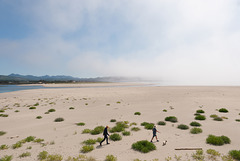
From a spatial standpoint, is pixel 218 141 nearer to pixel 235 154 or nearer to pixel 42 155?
pixel 235 154

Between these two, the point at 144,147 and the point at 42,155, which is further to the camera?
the point at 144,147

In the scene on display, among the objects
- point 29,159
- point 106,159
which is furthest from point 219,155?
point 29,159

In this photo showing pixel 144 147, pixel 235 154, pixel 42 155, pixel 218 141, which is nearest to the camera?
pixel 235 154

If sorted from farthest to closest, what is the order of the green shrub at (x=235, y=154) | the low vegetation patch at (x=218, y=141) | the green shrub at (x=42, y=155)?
the low vegetation patch at (x=218, y=141) < the green shrub at (x=42, y=155) < the green shrub at (x=235, y=154)

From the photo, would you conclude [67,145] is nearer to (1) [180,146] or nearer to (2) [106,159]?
(2) [106,159]

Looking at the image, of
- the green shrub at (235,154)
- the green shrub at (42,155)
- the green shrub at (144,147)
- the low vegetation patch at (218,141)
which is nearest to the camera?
the green shrub at (235,154)

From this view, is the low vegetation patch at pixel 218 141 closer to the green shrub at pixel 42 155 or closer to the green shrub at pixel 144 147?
the green shrub at pixel 144 147

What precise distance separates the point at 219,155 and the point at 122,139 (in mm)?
6709

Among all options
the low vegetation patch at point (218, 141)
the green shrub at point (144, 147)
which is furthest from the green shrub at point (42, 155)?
the low vegetation patch at point (218, 141)

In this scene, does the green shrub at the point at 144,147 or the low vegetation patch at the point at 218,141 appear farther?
the low vegetation patch at the point at 218,141

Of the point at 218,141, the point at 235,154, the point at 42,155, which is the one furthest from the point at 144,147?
the point at 42,155

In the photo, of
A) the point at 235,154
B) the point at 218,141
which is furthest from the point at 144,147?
the point at 218,141

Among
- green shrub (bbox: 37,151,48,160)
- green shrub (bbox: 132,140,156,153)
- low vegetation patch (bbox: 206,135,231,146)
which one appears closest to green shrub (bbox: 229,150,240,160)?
low vegetation patch (bbox: 206,135,231,146)

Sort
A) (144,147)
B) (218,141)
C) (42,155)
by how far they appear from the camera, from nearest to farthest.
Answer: (42,155) → (144,147) → (218,141)
